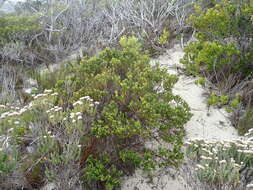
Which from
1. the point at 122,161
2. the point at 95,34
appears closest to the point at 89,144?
the point at 122,161

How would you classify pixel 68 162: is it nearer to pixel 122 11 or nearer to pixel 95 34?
pixel 95 34

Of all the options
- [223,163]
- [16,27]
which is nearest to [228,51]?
[223,163]

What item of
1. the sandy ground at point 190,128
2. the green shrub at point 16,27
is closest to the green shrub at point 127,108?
the sandy ground at point 190,128

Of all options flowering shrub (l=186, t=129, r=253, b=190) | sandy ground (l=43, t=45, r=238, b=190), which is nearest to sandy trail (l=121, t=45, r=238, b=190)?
sandy ground (l=43, t=45, r=238, b=190)

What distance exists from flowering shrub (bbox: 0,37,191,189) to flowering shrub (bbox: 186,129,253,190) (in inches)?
16.7

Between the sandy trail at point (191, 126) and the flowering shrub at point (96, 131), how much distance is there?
6.8 inches

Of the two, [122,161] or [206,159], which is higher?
[206,159]

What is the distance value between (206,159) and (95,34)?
17.0 feet

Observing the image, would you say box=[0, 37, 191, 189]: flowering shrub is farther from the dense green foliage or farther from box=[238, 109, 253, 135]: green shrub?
the dense green foliage

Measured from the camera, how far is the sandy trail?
273 centimetres

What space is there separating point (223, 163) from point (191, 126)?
1.55 metres

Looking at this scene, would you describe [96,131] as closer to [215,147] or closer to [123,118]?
[123,118]

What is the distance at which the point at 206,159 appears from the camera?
6.86 feet

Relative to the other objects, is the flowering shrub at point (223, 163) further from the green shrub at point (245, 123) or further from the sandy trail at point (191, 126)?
the green shrub at point (245, 123)
